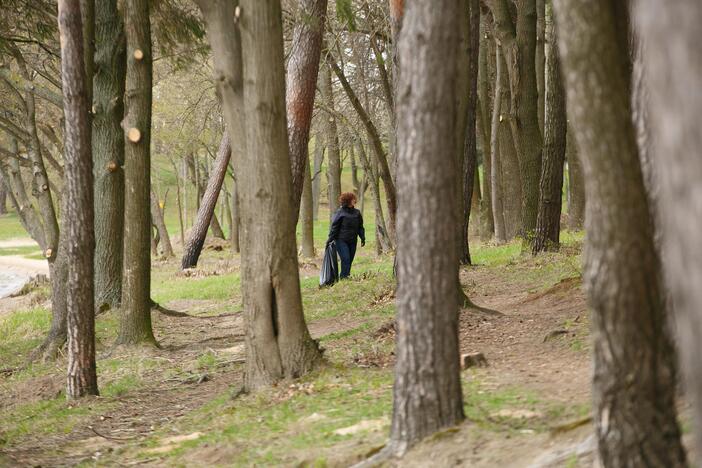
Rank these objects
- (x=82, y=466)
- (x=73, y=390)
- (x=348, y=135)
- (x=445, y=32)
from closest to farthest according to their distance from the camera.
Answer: (x=445, y=32), (x=82, y=466), (x=73, y=390), (x=348, y=135)

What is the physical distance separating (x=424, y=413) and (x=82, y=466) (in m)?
3.13

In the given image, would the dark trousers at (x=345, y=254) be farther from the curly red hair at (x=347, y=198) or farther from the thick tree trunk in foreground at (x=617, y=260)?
the thick tree trunk in foreground at (x=617, y=260)

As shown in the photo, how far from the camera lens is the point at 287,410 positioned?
7141mm

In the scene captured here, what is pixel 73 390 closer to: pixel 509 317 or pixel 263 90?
pixel 263 90

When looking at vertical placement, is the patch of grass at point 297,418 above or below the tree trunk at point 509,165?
below

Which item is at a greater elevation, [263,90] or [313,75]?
[313,75]

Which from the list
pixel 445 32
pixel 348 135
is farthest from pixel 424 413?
pixel 348 135

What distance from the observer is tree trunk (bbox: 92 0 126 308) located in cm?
1396

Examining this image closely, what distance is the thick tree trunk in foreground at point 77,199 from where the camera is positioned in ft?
29.8

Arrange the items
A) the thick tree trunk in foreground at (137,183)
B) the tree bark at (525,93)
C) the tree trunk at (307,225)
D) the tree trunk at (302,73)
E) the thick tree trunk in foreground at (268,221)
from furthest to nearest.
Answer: the tree trunk at (307,225) < the tree bark at (525,93) < the tree trunk at (302,73) < the thick tree trunk in foreground at (137,183) < the thick tree trunk in foreground at (268,221)

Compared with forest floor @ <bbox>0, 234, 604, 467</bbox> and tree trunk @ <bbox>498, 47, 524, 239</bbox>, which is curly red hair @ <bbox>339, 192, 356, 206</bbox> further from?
tree trunk @ <bbox>498, 47, 524, 239</bbox>

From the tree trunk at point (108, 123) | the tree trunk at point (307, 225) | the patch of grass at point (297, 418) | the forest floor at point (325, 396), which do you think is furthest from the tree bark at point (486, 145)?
the patch of grass at point (297, 418)

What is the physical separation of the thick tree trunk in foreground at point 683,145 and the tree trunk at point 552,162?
525 inches

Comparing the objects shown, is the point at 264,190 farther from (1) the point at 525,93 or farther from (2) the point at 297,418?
(1) the point at 525,93
